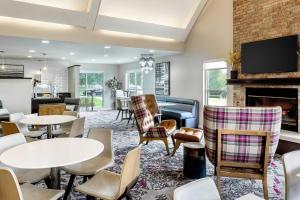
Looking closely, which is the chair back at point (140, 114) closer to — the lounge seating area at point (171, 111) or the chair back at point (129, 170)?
the lounge seating area at point (171, 111)

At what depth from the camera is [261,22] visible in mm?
5020

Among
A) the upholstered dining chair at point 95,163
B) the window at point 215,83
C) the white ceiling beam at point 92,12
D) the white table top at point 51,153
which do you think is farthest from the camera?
the window at point 215,83

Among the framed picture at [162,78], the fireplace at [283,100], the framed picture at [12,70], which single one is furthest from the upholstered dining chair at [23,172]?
the framed picture at [12,70]

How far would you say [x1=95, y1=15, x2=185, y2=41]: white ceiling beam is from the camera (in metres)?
5.78

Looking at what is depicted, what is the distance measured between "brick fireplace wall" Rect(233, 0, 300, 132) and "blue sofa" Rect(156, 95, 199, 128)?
158 centimetres

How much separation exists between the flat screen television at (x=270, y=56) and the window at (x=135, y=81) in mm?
6295

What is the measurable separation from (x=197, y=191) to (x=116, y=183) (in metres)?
1.15

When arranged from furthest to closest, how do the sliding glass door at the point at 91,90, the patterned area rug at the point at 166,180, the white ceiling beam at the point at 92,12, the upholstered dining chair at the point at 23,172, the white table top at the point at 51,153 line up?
1. the sliding glass door at the point at 91,90
2. the white ceiling beam at the point at 92,12
3. the patterned area rug at the point at 166,180
4. the upholstered dining chair at the point at 23,172
5. the white table top at the point at 51,153

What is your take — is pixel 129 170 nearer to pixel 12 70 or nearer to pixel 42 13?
pixel 42 13

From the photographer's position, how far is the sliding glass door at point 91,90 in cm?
1242

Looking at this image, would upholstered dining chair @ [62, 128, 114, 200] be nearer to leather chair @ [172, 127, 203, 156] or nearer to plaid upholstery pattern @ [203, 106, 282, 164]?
plaid upholstery pattern @ [203, 106, 282, 164]

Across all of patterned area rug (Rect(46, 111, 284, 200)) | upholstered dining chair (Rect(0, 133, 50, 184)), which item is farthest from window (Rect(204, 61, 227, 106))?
upholstered dining chair (Rect(0, 133, 50, 184))

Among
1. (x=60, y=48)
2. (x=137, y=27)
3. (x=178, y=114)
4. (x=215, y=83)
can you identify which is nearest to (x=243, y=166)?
(x=178, y=114)

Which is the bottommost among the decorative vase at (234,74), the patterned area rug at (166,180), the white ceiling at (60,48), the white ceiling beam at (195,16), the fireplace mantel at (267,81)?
the patterned area rug at (166,180)
